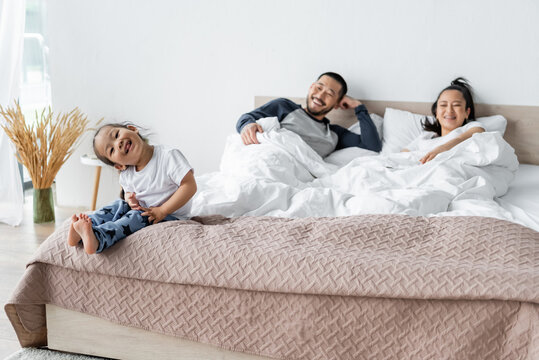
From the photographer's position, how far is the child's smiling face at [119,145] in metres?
1.82

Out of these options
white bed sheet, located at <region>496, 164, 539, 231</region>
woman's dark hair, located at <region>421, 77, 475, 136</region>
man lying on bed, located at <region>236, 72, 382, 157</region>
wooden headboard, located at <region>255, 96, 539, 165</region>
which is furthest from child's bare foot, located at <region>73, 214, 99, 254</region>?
wooden headboard, located at <region>255, 96, 539, 165</region>

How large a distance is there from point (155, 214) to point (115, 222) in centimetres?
14

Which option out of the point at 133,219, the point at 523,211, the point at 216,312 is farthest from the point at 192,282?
the point at 523,211

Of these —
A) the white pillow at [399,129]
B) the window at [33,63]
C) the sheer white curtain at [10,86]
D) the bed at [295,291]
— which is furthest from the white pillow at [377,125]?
the window at [33,63]

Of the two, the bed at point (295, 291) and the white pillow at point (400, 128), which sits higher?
the white pillow at point (400, 128)

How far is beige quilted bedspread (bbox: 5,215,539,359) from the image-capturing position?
138 cm

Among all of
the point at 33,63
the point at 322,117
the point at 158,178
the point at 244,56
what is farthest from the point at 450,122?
the point at 33,63

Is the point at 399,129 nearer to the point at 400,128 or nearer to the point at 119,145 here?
the point at 400,128

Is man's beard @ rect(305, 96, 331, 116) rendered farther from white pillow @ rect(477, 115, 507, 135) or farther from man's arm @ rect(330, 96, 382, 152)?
white pillow @ rect(477, 115, 507, 135)

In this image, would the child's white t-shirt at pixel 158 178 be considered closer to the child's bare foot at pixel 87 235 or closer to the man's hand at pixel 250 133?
the child's bare foot at pixel 87 235

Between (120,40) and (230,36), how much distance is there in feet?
2.23

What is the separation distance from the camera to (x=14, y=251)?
2.71m

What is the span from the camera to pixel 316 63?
3.04m

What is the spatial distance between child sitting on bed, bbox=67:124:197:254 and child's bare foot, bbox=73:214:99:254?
0.40ft
